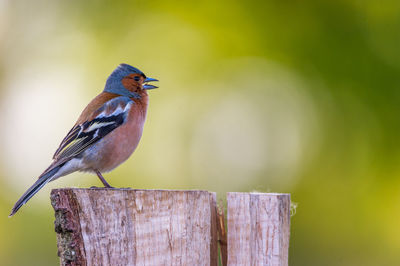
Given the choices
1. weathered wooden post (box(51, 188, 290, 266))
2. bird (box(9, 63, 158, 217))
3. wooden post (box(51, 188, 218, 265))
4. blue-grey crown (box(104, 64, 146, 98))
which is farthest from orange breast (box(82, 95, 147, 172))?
wooden post (box(51, 188, 218, 265))

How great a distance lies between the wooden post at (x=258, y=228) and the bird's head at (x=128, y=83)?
3480mm

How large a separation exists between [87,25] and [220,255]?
10456 millimetres

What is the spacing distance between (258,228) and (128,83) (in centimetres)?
384

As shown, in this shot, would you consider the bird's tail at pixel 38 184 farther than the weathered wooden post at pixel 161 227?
Yes

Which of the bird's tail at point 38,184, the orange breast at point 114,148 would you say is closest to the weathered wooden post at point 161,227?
the bird's tail at point 38,184

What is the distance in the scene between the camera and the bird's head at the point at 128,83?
272 inches

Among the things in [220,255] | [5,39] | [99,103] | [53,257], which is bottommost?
[53,257]

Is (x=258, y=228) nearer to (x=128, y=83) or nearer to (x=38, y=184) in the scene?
(x=38, y=184)

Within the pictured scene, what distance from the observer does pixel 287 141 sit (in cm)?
Answer: 1216

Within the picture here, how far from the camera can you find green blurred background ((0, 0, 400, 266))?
9.71 meters

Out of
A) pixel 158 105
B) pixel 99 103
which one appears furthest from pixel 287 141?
pixel 99 103

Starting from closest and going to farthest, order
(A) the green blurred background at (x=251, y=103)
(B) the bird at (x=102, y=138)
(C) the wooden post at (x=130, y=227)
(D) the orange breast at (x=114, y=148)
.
A: (C) the wooden post at (x=130, y=227) < (B) the bird at (x=102, y=138) < (D) the orange breast at (x=114, y=148) < (A) the green blurred background at (x=251, y=103)

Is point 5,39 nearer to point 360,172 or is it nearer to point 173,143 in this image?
point 173,143

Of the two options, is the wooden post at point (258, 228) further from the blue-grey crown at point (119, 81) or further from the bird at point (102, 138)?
the blue-grey crown at point (119, 81)
